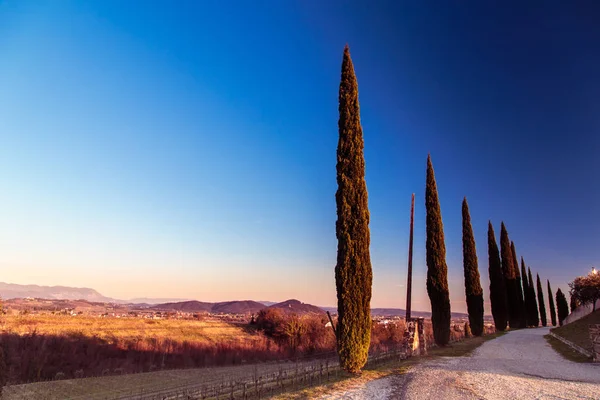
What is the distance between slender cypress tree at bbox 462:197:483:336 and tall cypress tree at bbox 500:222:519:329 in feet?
56.8

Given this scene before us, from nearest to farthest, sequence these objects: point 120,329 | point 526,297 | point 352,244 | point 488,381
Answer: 1. point 488,381
2. point 352,244
3. point 120,329
4. point 526,297

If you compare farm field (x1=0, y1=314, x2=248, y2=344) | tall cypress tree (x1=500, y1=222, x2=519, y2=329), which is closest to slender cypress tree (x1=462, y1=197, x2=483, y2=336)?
tall cypress tree (x1=500, y1=222, x2=519, y2=329)

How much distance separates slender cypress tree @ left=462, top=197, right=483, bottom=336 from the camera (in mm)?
31672

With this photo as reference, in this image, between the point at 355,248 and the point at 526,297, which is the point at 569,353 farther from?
the point at 526,297

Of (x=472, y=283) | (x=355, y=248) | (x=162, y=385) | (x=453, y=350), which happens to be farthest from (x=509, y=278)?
(x=162, y=385)

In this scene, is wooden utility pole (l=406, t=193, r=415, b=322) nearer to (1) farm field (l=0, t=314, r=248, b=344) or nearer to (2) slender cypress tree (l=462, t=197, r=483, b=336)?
(2) slender cypress tree (l=462, t=197, r=483, b=336)

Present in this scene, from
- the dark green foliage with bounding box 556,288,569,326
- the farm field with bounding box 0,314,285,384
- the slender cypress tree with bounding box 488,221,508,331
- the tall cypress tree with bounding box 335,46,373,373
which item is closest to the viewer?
the tall cypress tree with bounding box 335,46,373,373

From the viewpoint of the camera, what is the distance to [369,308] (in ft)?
48.5

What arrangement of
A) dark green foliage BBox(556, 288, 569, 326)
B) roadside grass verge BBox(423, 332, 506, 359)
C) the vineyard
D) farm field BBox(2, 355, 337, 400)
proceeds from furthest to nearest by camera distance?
dark green foliage BBox(556, 288, 569, 326)
farm field BBox(2, 355, 337, 400)
roadside grass verge BBox(423, 332, 506, 359)
the vineyard

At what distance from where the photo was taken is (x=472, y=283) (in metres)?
32.2

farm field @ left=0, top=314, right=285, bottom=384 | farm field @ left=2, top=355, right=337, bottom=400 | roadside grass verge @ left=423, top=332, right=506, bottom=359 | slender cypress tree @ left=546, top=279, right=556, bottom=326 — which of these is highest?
slender cypress tree @ left=546, top=279, right=556, bottom=326

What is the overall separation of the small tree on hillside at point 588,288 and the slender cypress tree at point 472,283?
9.74 m

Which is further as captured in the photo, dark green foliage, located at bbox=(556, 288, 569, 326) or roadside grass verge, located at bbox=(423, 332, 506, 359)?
dark green foliage, located at bbox=(556, 288, 569, 326)

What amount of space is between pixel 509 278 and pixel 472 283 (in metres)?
18.4
